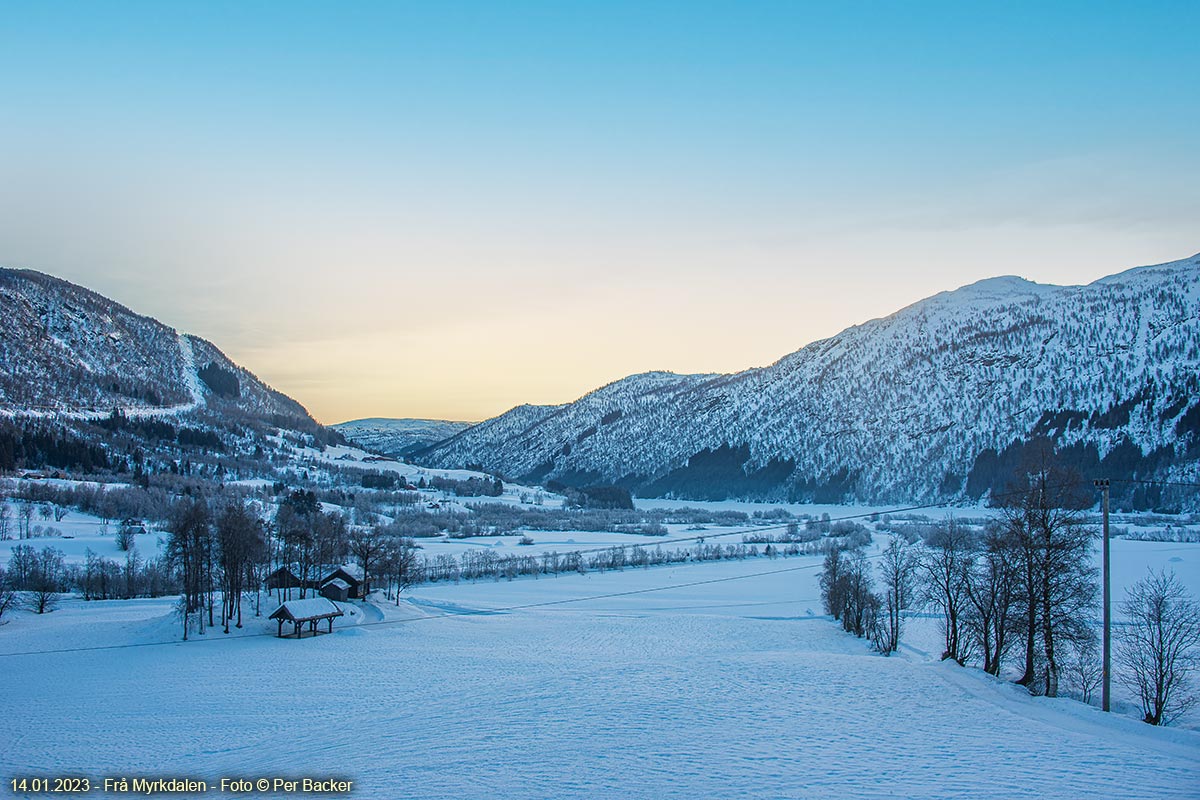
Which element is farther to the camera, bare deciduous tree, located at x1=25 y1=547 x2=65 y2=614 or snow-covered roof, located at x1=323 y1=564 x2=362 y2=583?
snow-covered roof, located at x1=323 y1=564 x2=362 y2=583

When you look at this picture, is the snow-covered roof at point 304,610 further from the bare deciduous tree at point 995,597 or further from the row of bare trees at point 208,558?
the bare deciduous tree at point 995,597

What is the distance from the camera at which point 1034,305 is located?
635ft

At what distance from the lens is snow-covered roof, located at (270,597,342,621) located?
42591 millimetres

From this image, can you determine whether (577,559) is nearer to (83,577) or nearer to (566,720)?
(83,577)

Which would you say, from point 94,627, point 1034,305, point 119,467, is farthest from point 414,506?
point 1034,305

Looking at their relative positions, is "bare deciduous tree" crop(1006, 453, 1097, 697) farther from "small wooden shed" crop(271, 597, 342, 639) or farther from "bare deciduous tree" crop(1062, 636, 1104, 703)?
"small wooden shed" crop(271, 597, 342, 639)

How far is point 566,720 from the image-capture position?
19.2m

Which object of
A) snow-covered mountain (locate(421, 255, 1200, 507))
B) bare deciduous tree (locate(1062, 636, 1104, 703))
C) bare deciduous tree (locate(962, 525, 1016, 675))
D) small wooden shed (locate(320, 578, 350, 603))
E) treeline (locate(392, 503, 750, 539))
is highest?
snow-covered mountain (locate(421, 255, 1200, 507))

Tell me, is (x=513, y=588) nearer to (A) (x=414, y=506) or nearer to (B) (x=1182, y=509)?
(A) (x=414, y=506)

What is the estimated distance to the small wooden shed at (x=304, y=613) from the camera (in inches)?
1678

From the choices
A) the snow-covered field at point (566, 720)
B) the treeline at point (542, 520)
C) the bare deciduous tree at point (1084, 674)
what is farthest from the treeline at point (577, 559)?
the bare deciduous tree at point (1084, 674)

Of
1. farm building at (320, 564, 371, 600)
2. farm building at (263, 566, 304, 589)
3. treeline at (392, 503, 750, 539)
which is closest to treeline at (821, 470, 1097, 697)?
farm building at (320, 564, 371, 600)

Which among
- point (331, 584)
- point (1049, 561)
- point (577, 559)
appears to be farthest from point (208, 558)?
point (1049, 561)

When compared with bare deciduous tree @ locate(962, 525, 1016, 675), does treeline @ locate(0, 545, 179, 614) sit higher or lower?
lower
